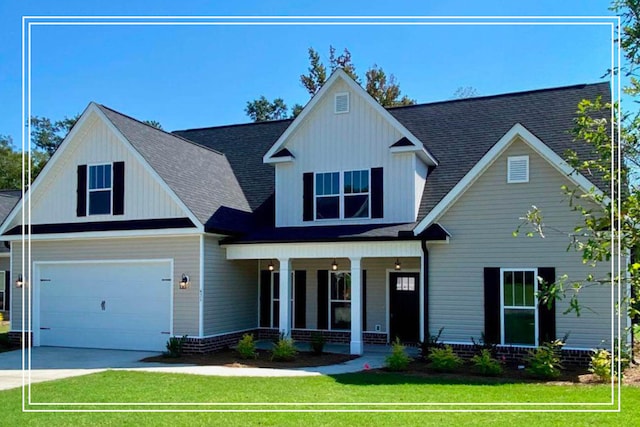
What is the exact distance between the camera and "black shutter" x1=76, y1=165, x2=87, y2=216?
17297mm

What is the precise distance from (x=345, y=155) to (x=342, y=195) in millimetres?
1154

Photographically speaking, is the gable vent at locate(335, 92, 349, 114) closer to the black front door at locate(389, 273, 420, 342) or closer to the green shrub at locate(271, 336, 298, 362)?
the black front door at locate(389, 273, 420, 342)

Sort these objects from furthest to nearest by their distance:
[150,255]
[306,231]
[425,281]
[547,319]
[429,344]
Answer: [306,231]
[150,255]
[425,281]
[429,344]
[547,319]

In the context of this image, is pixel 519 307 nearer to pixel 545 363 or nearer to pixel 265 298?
pixel 545 363

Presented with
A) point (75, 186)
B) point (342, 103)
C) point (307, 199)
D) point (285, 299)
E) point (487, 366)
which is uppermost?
point (342, 103)

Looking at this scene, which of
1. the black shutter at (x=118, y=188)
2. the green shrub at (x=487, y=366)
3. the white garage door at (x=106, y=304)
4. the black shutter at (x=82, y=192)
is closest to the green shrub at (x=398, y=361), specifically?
the green shrub at (x=487, y=366)

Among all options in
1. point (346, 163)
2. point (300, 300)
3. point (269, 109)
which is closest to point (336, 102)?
point (346, 163)

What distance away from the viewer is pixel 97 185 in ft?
56.7

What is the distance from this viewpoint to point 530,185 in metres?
13.8

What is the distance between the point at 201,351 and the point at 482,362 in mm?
7139

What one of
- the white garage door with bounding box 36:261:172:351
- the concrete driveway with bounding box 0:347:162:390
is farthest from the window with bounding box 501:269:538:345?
the white garage door with bounding box 36:261:172:351

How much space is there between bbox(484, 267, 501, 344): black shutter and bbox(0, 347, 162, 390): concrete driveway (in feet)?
25.6

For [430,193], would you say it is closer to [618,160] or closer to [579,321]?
[579,321]

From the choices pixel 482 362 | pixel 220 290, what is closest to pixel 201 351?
pixel 220 290
